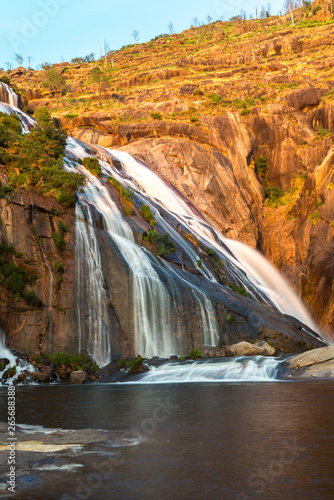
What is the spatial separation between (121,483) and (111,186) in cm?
3357

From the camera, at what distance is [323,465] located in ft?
26.7

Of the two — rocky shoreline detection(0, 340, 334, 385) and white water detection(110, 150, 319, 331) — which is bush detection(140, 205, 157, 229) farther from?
rocky shoreline detection(0, 340, 334, 385)

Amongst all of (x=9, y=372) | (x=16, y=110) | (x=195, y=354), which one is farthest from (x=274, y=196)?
(x=9, y=372)

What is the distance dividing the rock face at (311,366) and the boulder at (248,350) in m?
3.75

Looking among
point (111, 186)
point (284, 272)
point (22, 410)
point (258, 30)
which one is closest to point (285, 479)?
point (22, 410)

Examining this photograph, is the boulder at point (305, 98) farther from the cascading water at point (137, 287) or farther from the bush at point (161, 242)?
the bush at point (161, 242)

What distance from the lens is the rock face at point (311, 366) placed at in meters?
22.8

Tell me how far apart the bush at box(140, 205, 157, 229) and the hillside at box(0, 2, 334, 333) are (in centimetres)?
1713

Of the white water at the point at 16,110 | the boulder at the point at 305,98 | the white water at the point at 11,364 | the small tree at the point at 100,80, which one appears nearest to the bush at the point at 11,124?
the white water at the point at 16,110

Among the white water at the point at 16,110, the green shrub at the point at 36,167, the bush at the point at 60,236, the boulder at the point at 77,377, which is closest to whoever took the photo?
the boulder at the point at 77,377

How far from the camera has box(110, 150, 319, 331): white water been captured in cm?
4419

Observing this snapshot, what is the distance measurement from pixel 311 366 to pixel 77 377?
38.1 feet

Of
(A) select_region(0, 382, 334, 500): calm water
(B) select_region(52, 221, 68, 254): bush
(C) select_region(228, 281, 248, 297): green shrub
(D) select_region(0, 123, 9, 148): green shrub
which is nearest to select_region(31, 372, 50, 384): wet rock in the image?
(A) select_region(0, 382, 334, 500): calm water

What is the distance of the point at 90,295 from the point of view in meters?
29.3
